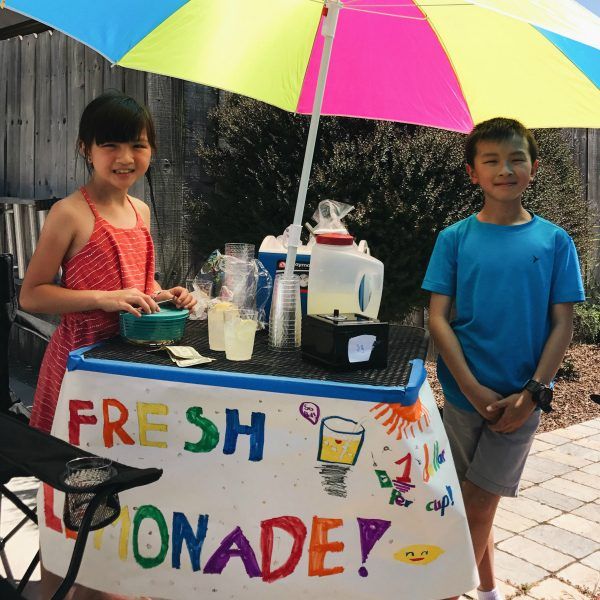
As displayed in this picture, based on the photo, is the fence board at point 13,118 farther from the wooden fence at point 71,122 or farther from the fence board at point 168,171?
the fence board at point 168,171

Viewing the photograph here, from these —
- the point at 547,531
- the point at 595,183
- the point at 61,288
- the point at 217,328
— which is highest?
the point at 595,183

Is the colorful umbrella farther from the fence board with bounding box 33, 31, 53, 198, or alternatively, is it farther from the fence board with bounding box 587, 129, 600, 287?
the fence board with bounding box 587, 129, 600, 287

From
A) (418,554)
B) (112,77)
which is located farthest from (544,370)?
(112,77)

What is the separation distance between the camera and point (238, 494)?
179cm

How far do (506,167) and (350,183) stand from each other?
2086 mm

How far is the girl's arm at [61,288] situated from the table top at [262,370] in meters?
0.13

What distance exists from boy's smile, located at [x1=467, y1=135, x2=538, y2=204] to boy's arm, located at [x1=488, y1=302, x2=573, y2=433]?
0.41 metres

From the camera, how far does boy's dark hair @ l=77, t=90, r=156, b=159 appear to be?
2.17 metres

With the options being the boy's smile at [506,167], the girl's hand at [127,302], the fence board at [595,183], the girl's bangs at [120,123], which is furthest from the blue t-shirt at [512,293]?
the fence board at [595,183]

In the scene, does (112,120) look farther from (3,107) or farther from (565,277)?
(3,107)

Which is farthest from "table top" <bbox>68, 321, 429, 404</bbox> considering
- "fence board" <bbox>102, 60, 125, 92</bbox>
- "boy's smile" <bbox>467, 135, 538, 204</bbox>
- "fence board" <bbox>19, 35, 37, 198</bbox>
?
"fence board" <bbox>19, 35, 37, 198</bbox>

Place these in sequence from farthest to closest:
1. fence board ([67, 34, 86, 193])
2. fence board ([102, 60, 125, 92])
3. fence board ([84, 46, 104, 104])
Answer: fence board ([67, 34, 86, 193])
fence board ([84, 46, 104, 104])
fence board ([102, 60, 125, 92])

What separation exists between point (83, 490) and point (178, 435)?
39 cm

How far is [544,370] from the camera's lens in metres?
2.22
